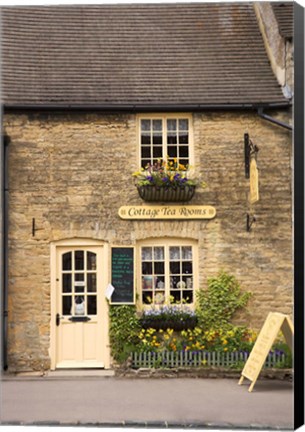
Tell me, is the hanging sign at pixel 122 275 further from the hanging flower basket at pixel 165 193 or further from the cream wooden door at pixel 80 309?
the hanging flower basket at pixel 165 193

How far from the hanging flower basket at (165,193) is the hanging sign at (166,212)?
16 cm

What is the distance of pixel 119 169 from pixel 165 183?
2.73 feet

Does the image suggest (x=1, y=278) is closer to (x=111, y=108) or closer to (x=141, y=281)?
(x=141, y=281)

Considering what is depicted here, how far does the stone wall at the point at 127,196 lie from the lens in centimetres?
1067

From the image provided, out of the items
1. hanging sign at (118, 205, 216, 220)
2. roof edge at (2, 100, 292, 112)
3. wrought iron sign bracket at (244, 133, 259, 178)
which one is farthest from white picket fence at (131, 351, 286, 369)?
roof edge at (2, 100, 292, 112)

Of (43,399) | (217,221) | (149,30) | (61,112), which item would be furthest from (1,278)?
(149,30)

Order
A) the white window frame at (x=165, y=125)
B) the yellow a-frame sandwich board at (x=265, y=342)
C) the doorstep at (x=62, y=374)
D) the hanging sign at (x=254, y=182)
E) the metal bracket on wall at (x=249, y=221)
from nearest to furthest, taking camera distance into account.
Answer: the yellow a-frame sandwich board at (x=265, y=342), the doorstep at (x=62, y=374), the hanging sign at (x=254, y=182), the metal bracket on wall at (x=249, y=221), the white window frame at (x=165, y=125)

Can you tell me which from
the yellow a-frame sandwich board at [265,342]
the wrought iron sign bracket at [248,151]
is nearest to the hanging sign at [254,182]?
the wrought iron sign bracket at [248,151]

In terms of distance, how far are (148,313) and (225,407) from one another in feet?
8.33

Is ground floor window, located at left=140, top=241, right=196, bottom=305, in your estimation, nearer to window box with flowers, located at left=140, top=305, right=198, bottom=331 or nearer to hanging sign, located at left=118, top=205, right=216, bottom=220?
window box with flowers, located at left=140, top=305, right=198, bottom=331

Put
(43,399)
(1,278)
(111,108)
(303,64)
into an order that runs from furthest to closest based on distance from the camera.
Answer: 1. (111,108)
2. (1,278)
3. (43,399)
4. (303,64)

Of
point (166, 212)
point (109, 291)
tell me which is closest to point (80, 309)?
point (109, 291)

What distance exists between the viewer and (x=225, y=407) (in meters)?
8.48

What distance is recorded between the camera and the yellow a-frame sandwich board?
367 inches
